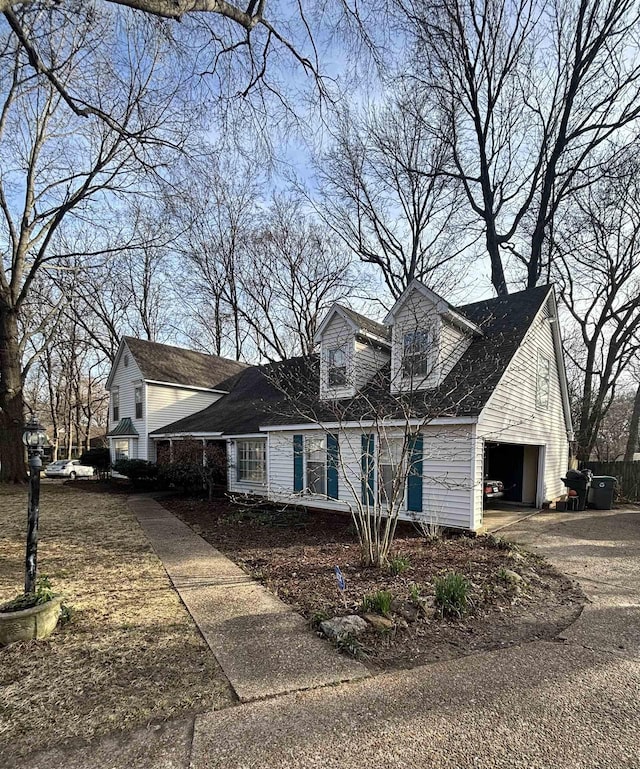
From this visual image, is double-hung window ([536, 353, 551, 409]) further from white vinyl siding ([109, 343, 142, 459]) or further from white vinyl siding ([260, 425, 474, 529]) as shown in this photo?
white vinyl siding ([109, 343, 142, 459])

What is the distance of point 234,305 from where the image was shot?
83.3 feet

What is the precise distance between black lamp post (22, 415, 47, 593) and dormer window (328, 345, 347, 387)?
7.49m

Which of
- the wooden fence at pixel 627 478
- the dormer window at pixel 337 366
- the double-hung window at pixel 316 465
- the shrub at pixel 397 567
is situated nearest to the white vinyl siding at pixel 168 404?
the double-hung window at pixel 316 465

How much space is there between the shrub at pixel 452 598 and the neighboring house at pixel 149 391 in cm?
1706

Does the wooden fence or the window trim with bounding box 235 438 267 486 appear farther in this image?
the wooden fence

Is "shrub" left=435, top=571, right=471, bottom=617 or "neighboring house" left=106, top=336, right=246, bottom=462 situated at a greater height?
"neighboring house" left=106, top=336, right=246, bottom=462

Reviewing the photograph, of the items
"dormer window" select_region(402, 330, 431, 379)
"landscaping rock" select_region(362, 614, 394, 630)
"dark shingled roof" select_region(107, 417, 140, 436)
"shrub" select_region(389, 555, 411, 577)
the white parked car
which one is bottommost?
the white parked car

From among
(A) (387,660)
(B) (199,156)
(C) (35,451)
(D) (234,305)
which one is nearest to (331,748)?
(A) (387,660)

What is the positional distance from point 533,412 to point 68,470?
2603 cm

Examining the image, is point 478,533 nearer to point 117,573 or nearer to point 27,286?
point 117,573

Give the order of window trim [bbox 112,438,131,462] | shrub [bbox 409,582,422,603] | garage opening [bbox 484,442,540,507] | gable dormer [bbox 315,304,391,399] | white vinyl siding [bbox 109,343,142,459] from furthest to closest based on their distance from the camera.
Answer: window trim [bbox 112,438,131,462] < white vinyl siding [bbox 109,343,142,459] < garage opening [bbox 484,442,540,507] < gable dormer [bbox 315,304,391,399] < shrub [bbox 409,582,422,603]

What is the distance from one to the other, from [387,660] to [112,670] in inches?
91.0

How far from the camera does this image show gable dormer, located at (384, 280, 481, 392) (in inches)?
369

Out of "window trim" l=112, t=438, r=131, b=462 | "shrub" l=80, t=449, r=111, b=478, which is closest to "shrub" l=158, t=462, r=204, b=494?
"window trim" l=112, t=438, r=131, b=462
